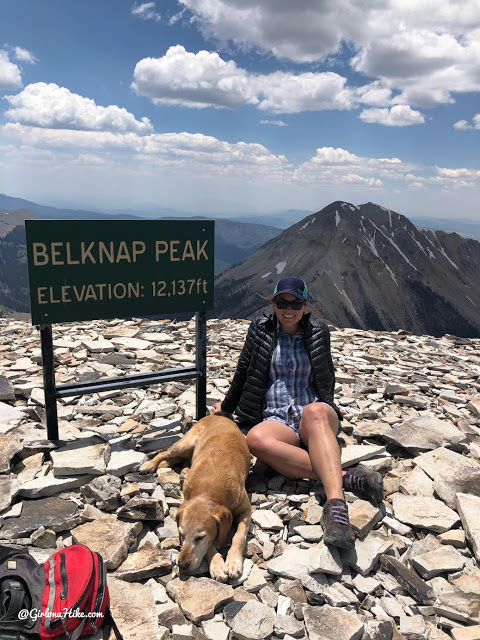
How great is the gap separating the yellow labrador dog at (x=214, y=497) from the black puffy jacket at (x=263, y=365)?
18.0 inches

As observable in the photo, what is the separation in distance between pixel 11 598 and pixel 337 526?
8.27 ft

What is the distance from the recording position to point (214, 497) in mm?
4059

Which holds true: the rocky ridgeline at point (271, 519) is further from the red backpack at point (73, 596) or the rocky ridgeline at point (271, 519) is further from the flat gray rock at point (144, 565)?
the red backpack at point (73, 596)

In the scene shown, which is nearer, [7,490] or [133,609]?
[133,609]

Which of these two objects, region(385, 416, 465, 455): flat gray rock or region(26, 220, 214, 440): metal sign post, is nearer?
region(26, 220, 214, 440): metal sign post

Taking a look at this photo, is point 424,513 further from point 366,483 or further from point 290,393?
point 290,393

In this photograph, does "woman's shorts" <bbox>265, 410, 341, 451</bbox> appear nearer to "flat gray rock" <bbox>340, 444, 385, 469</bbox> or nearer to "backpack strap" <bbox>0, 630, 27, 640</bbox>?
"flat gray rock" <bbox>340, 444, 385, 469</bbox>

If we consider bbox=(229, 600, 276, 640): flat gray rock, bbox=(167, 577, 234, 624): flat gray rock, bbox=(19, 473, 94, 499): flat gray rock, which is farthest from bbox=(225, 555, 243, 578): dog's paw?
bbox=(19, 473, 94, 499): flat gray rock

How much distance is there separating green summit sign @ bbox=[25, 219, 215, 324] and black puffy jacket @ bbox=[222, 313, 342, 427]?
3.30ft

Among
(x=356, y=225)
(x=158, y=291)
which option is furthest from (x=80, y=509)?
(x=356, y=225)

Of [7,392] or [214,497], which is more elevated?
[214,497]

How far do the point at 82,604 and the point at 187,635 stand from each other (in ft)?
2.47

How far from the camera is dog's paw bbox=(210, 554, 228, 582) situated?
3701 mm

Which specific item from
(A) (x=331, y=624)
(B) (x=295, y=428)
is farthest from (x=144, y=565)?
(B) (x=295, y=428)
